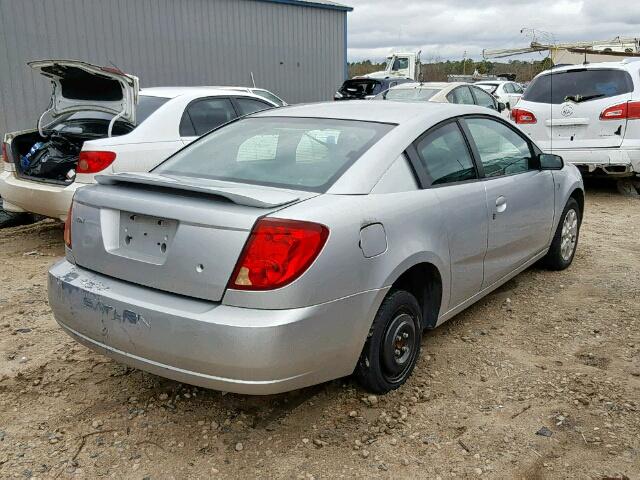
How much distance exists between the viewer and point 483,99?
508 inches

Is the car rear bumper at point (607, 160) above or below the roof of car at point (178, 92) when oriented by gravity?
below

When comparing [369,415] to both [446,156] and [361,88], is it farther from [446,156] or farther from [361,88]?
[361,88]

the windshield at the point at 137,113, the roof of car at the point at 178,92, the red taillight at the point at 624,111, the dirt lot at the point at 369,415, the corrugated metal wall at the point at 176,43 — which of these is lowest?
the dirt lot at the point at 369,415

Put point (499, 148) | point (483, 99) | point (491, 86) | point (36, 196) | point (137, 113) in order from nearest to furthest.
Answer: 1. point (499, 148)
2. point (36, 196)
3. point (137, 113)
4. point (483, 99)
5. point (491, 86)

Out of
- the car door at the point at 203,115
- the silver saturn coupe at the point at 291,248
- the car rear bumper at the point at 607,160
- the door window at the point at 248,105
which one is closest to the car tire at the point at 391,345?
the silver saturn coupe at the point at 291,248

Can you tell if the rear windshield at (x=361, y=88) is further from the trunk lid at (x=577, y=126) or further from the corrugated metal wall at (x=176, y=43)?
the trunk lid at (x=577, y=126)

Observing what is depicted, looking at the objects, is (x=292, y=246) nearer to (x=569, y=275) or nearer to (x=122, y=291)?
(x=122, y=291)

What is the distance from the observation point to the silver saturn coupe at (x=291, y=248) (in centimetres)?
242

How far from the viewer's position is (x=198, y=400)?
311 cm

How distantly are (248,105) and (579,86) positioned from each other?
14.6 feet

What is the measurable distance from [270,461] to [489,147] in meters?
2.48

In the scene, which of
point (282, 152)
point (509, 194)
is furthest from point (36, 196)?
point (509, 194)

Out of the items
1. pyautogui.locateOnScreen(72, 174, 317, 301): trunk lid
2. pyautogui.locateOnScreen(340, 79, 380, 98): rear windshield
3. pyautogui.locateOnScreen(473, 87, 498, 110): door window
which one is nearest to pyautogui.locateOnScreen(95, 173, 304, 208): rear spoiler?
pyautogui.locateOnScreen(72, 174, 317, 301): trunk lid

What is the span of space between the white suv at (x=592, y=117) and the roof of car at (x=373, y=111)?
4.44 meters
